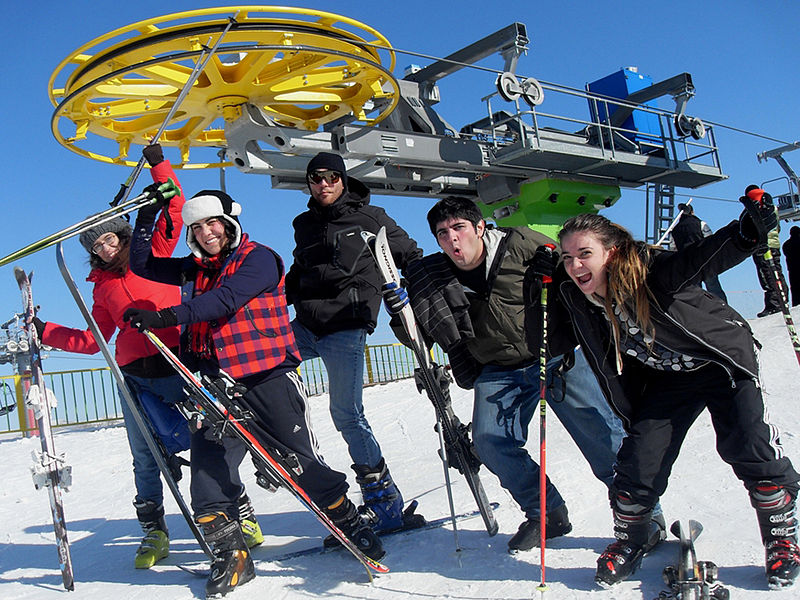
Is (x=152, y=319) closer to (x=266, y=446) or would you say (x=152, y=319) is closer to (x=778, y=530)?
(x=266, y=446)

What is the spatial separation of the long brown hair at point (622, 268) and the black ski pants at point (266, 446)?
149 cm

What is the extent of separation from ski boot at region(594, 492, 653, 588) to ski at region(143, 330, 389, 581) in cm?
101

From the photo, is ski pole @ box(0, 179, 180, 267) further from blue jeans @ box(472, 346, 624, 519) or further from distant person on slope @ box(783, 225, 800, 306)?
distant person on slope @ box(783, 225, 800, 306)

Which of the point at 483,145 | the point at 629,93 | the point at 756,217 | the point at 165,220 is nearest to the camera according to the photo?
the point at 756,217

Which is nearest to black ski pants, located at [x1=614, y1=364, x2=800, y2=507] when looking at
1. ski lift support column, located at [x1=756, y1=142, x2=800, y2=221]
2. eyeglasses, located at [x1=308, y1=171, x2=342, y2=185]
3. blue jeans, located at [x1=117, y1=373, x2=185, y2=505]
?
eyeglasses, located at [x1=308, y1=171, x2=342, y2=185]

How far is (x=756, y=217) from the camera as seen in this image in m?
2.30

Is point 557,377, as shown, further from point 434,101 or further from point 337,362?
point 434,101

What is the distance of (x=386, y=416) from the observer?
28.0 ft

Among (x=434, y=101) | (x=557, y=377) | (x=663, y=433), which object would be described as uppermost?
(x=434, y=101)

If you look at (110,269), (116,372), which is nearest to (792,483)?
(116,372)

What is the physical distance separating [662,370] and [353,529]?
164cm

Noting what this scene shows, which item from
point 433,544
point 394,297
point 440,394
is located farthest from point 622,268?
point 433,544

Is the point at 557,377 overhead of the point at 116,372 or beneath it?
beneath

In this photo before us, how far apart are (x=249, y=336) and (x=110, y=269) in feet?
3.82
